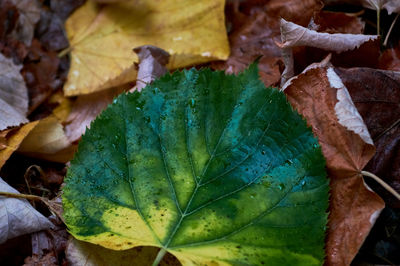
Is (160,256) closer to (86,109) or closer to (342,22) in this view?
(86,109)

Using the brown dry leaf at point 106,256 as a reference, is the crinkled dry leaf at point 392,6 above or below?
above

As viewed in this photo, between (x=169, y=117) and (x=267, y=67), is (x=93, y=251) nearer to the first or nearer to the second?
(x=169, y=117)

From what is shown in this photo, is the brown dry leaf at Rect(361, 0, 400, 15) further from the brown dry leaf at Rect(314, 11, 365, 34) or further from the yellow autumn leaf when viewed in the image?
the yellow autumn leaf

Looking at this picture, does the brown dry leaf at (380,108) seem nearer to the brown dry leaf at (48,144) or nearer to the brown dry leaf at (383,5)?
the brown dry leaf at (383,5)

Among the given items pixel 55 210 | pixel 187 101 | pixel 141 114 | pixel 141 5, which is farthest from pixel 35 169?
pixel 141 5

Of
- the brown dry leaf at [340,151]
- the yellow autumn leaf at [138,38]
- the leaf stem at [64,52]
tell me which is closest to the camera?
the brown dry leaf at [340,151]

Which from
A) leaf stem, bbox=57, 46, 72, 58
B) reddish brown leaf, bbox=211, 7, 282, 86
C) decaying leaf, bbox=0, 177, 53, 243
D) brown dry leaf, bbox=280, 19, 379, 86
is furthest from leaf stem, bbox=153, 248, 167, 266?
leaf stem, bbox=57, 46, 72, 58

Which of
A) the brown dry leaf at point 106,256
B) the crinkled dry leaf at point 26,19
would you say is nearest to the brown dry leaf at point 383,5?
the brown dry leaf at point 106,256
